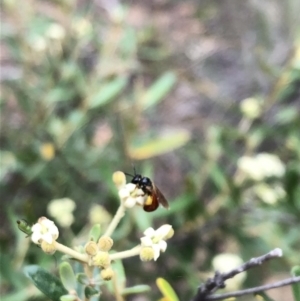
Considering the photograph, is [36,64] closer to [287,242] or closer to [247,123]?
[247,123]

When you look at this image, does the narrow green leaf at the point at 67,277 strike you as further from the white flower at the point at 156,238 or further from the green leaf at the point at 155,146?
the green leaf at the point at 155,146

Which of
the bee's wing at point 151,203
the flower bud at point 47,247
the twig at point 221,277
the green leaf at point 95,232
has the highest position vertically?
the bee's wing at point 151,203

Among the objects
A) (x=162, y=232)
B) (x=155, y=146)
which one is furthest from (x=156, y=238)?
(x=155, y=146)

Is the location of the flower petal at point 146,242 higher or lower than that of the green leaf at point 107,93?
lower

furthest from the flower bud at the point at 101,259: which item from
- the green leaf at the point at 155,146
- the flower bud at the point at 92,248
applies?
the green leaf at the point at 155,146

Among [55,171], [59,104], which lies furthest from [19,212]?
[59,104]

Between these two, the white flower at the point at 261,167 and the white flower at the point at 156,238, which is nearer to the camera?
the white flower at the point at 156,238

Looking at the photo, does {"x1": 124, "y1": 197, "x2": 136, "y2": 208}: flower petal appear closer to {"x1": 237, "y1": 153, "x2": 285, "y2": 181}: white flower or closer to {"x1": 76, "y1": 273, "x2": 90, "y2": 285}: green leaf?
{"x1": 76, "y1": 273, "x2": 90, "y2": 285}: green leaf

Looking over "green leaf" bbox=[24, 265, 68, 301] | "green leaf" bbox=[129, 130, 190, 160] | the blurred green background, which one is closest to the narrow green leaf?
"green leaf" bbox=[24, 265, 68, 301]
